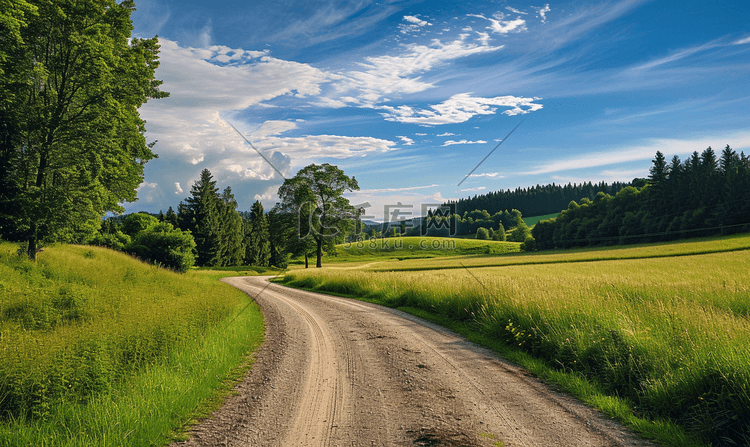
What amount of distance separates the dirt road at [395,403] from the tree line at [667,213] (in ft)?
177

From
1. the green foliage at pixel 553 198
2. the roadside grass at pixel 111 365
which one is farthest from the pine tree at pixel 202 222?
the green foliage at pixel 553 198

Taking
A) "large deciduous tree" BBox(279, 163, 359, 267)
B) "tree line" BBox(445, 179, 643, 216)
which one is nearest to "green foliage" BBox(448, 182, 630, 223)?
"tree line" BBox(445, 179, 643, 216)

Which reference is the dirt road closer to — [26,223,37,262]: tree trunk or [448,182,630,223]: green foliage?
[26,223,37,262]: tree trunk

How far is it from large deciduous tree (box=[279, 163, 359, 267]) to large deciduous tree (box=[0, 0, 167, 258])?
26243 millimetres

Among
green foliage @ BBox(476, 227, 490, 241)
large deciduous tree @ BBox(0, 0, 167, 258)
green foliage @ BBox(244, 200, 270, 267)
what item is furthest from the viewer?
green foliage @ BBox(476, 227, 490, 241)

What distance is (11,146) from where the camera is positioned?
19859 mm

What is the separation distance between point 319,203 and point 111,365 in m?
40.0

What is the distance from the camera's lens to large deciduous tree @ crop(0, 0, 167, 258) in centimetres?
1730

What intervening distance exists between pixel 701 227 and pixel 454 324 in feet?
237

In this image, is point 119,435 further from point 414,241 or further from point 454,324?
point 414,241

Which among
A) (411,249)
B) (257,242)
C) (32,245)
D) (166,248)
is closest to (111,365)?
(32,245)

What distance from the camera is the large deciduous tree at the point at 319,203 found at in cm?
4597

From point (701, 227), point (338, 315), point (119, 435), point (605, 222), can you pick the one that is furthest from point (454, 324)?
point (701, 227)

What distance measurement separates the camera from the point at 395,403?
575 centimetres
